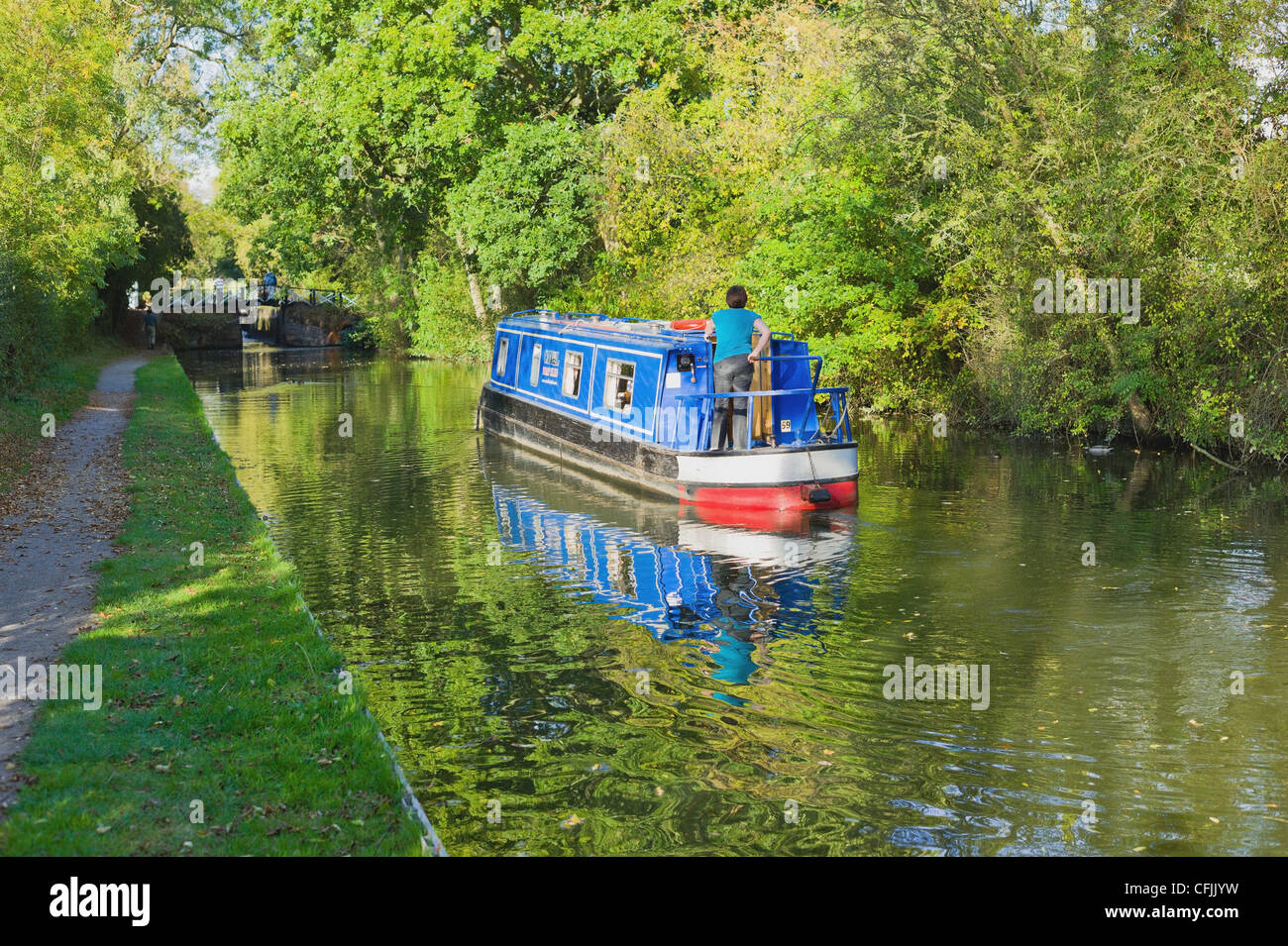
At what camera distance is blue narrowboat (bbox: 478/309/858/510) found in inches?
556

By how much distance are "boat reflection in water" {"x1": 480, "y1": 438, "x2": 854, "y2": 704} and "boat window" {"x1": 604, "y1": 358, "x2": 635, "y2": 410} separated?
1134 millimetres

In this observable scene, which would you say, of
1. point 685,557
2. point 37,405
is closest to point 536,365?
point 37,405

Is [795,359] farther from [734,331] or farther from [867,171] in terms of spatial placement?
[867,171]

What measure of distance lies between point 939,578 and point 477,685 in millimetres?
4731

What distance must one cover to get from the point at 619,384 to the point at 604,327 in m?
2.18

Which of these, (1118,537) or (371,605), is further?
(1118,537)

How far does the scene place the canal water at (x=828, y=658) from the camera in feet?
19.7

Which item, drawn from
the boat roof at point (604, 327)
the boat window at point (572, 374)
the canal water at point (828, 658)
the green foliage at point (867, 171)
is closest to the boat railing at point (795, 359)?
the boat roof at point (604, 327)

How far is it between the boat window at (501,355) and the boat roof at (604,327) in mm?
316

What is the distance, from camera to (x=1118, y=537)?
1243 centimetres

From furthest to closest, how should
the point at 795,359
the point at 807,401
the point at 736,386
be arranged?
the point at 807,401, the point at 795,359, the point at 736,386

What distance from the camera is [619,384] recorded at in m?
17.1

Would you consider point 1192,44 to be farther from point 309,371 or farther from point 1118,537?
point 309,371
